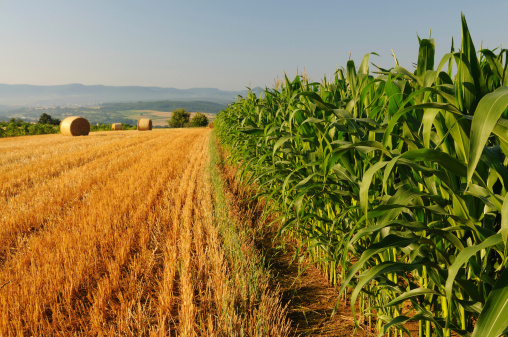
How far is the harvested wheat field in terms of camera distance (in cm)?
206

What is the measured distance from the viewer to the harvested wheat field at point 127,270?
6.77ft

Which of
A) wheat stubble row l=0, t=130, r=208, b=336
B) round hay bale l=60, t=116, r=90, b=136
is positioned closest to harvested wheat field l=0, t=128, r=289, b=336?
wheat stubble row l=0, t=130, r=208, b=336

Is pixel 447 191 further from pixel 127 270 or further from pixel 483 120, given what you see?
pixel 127 270

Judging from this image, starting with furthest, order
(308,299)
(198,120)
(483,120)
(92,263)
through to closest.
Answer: (198,120)
(92,263)
(308,299)
(483,120)

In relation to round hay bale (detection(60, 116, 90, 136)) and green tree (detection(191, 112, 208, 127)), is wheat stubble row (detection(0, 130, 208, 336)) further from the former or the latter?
green tree (detection(191, 112, 208, 127))

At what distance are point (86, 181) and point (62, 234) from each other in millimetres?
3221

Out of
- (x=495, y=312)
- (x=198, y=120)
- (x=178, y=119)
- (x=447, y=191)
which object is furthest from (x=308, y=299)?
(x=178, y=119)

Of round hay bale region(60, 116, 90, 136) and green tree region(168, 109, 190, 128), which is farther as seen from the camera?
green tree region(168, 109, 190, 128)

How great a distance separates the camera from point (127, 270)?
9.50ft

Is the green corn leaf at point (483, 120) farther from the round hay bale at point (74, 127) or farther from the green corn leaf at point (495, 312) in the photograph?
the round hay bale at point (74, 127)

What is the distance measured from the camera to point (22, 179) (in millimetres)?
6863

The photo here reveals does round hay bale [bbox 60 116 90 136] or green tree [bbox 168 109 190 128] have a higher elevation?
green tree [bbox 168 109 190 128]

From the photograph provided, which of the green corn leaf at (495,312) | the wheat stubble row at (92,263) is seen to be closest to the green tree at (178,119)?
the wheat stubble row at (92,263)

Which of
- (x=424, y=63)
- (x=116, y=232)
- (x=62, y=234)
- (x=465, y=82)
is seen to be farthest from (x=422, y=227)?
(x=62, y=234)
